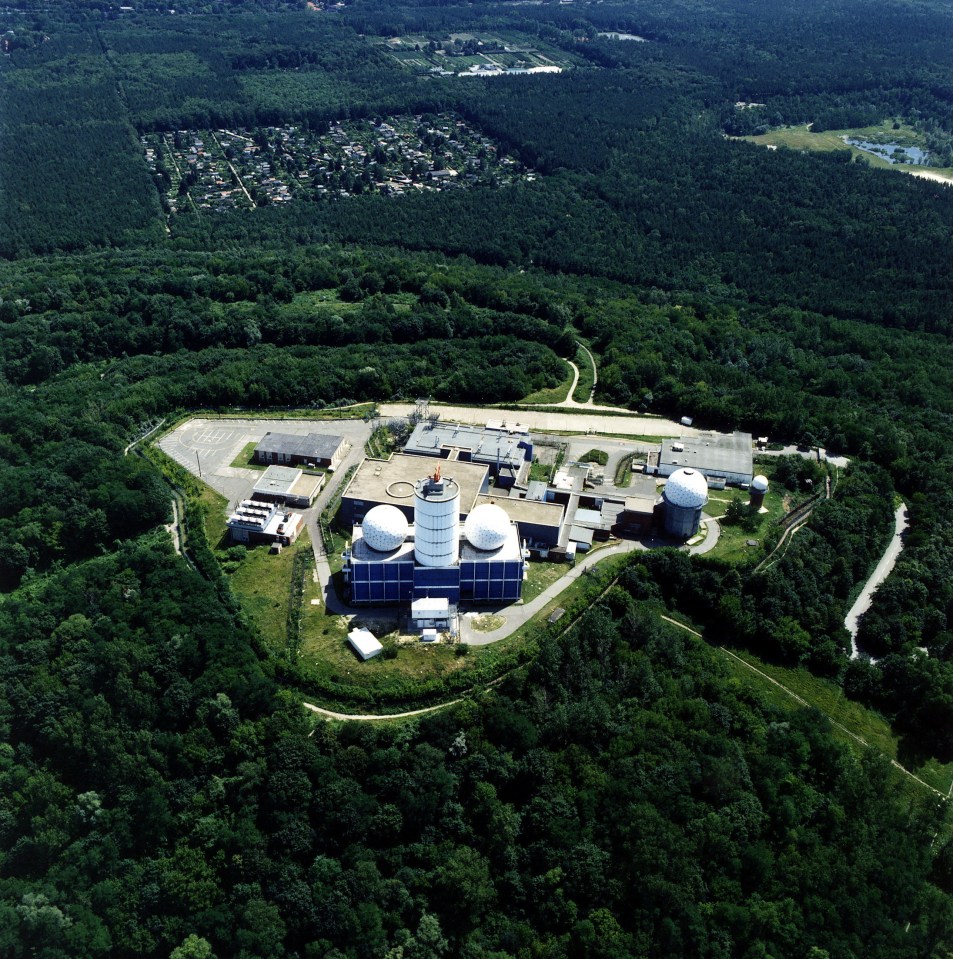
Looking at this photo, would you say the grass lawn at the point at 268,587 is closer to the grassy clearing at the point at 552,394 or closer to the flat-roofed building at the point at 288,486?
the flat-roofed building at the point at 288,486

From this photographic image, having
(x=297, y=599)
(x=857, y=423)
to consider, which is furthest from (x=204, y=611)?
(x=857, y=423)

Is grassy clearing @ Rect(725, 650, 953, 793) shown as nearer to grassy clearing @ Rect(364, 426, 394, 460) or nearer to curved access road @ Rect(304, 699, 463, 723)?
curved access road @ Rect(304, 699, 463, 723)

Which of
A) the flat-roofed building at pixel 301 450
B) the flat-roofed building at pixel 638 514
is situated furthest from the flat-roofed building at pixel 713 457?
the flat-roofed building at pixel 301 450

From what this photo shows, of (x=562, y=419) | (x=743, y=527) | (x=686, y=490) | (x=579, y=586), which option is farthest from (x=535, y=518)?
(x=562, y=419)

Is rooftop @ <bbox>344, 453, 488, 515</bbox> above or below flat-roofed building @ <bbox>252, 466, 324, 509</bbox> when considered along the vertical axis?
above

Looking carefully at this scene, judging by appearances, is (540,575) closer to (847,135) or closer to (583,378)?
(583,378)

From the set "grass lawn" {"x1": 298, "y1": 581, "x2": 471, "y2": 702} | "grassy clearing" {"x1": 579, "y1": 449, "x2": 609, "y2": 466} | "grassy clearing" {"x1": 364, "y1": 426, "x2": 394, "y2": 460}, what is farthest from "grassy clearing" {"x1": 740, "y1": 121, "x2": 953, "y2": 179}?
"grass lawn" {"x1": 298, "y1": 581, "x2": 471, "y2": 702}
